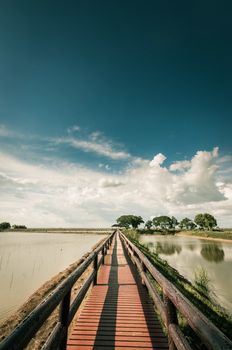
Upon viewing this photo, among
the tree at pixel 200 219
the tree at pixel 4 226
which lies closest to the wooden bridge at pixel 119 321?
the tree at pixel 200 219

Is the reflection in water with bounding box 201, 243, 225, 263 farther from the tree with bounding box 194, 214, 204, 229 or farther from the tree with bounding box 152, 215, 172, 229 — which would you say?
the tree with bounding box 152, 215, 172, 229

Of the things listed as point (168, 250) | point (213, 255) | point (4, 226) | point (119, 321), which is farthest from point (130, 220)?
point (119, 321)

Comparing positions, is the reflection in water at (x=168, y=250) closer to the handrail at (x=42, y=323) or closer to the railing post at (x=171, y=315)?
the railing post at (x=171, y=315)

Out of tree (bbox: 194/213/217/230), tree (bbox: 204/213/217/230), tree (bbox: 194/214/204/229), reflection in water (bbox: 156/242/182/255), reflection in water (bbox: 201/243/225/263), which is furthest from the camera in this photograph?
tree (bbox: 194/214/204/229)

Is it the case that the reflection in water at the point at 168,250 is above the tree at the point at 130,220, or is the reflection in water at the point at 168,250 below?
below

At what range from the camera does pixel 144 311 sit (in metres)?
5.79

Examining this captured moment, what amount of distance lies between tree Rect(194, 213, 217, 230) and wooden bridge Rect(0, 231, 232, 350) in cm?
11093

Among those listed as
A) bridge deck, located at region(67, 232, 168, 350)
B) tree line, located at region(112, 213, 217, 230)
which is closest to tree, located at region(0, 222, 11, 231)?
tree line, located at region(112, 213, 217, 230)

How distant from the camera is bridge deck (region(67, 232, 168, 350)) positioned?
4125 mm

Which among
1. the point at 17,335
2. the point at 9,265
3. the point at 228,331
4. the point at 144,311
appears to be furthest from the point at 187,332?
the point at 9,265

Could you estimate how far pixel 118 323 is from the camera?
5.02m

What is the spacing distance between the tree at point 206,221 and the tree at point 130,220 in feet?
106

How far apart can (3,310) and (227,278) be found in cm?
1303

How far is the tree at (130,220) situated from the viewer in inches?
5305
